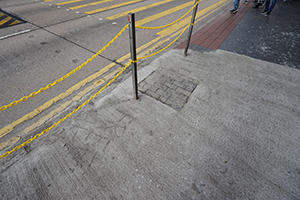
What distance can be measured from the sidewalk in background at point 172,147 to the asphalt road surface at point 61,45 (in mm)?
811

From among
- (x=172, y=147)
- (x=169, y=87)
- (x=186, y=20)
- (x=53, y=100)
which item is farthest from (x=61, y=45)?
(x=186, y=20)

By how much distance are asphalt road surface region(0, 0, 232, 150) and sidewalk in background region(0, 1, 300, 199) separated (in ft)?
2.66

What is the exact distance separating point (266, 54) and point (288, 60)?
0.59m

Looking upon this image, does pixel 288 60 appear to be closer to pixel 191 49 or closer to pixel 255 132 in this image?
pixel 191 49

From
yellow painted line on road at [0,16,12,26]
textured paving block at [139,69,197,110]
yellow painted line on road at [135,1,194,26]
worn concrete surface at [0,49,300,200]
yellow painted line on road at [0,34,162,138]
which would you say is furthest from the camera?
yellow painted line on road at [135,1,194,26]

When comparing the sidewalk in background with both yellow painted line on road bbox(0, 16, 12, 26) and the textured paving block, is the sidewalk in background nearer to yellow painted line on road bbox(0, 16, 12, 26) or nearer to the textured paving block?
the textured paving block

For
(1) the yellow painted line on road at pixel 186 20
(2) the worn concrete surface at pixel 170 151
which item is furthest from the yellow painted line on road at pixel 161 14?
(2) the worn concrete surface at pixel 170 151

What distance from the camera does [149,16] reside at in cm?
776

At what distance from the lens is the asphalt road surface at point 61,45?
325cm

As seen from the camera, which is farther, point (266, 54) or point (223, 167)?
Result: point (266, 54)

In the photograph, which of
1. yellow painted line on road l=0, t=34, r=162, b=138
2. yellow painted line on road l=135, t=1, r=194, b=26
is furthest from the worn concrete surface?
yellow painted line on road l=135, t=1, r=194, b=26

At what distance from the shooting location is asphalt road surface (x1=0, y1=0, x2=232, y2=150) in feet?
10.6

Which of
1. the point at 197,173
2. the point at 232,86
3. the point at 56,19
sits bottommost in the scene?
the point at 197,173

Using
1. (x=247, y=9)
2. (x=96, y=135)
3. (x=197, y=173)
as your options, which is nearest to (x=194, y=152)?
(x=197, y=173)
